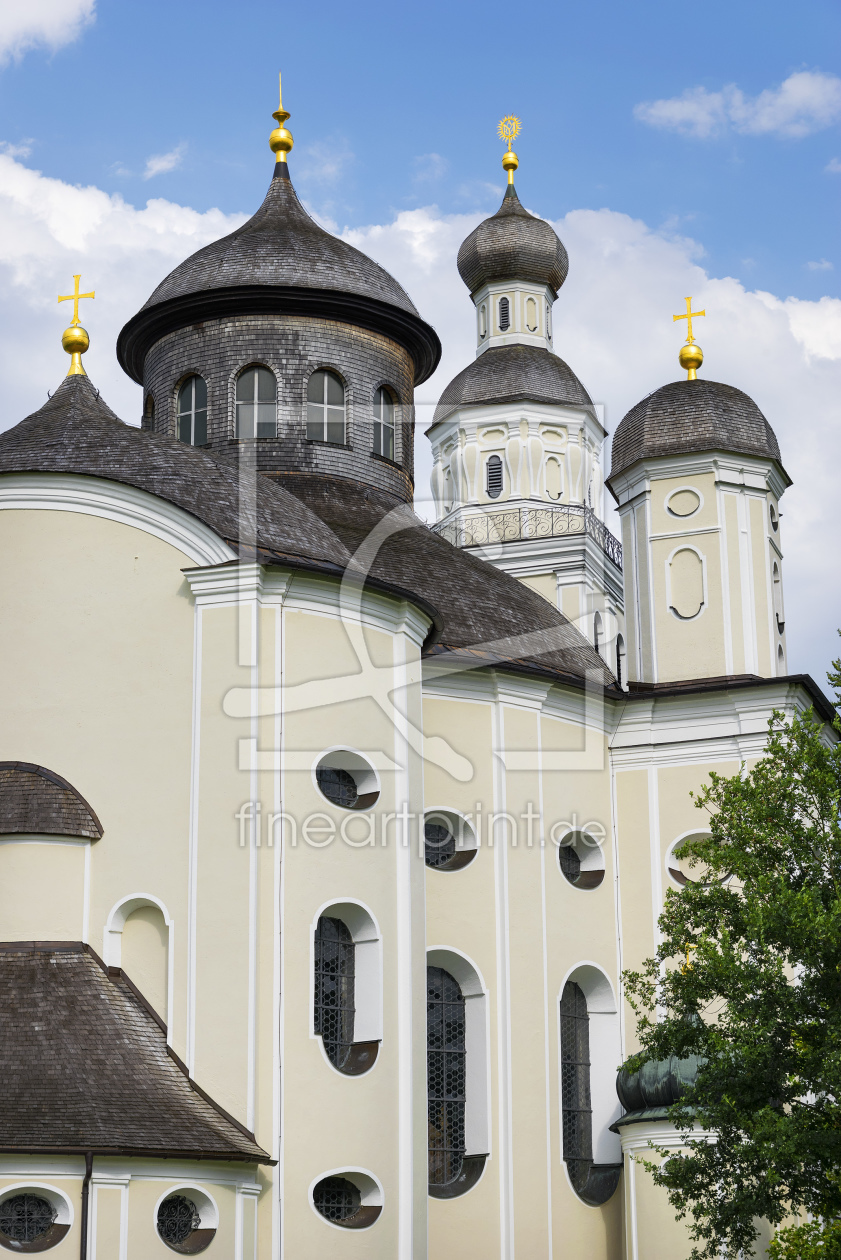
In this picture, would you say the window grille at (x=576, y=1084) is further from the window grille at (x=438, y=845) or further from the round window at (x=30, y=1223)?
the round window at (x=30, y=1223)

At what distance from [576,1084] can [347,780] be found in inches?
243

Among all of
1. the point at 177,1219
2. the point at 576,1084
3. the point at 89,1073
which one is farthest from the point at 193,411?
the point at 177,1219

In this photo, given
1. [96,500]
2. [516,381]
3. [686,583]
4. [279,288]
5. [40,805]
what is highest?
[516,381]

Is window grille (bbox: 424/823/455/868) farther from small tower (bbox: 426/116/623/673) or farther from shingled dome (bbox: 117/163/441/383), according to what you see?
small tower (bbox: 426/116/623/673)

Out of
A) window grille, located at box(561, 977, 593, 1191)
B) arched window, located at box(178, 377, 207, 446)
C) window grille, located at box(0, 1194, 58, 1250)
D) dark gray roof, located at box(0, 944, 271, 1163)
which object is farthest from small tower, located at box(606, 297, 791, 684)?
window grille, located at box(0, 1194, 58, 1250)

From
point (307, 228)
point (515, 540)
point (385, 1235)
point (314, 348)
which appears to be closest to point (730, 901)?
point (385, 1235)

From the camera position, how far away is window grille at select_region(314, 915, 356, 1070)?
2078cm

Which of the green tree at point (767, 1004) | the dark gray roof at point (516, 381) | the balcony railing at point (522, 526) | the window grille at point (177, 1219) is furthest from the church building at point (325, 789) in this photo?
the dark gray roof at point (516, 381)

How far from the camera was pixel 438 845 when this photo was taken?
24531 mm

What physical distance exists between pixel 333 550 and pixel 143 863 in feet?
15.2

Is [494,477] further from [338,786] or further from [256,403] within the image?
[338,786]

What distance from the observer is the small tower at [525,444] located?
44.5 metres

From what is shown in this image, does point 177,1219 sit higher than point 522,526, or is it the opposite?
point 522,526

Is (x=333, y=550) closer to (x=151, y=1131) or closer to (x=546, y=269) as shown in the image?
(x=151, y=1131)
